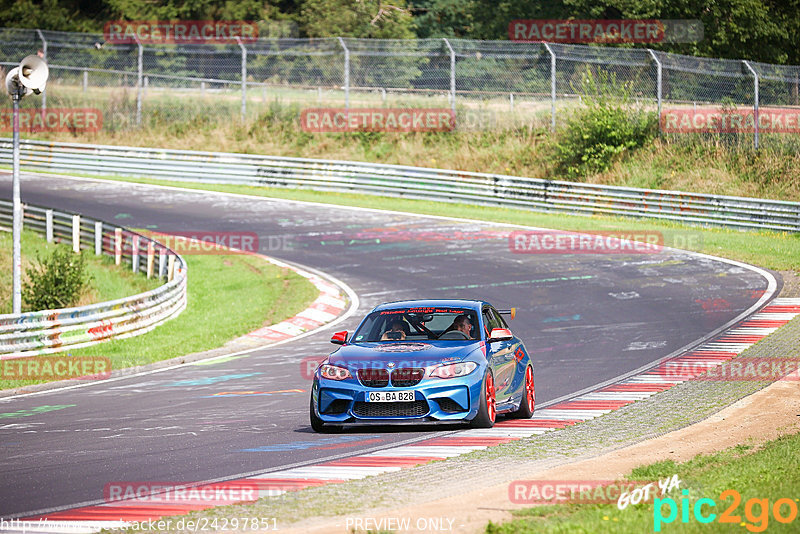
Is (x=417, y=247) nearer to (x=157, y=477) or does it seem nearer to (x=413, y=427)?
(x=413, y=427)

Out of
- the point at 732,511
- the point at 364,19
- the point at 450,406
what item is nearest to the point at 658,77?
the point at 450,406

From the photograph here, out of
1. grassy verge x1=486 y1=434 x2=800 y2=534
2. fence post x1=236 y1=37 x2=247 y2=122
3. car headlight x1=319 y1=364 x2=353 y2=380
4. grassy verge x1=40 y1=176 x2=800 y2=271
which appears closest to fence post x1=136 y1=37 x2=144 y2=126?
fence post x1=236 y1=37 x2=247 y2=122

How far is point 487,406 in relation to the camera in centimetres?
1117

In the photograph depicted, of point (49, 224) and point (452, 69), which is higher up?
point (452, 69)

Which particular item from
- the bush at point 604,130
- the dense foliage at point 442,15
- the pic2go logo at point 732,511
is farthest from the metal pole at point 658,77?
the pic2go logo at point 732,511

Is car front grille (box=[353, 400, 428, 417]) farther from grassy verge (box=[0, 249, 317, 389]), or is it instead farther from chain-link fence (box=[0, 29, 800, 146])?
chain-link fence (box=[0, 29, 800, 146])

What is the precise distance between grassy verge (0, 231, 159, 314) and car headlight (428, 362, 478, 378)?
1480 cm

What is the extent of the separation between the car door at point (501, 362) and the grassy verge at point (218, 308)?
7947 millimetres

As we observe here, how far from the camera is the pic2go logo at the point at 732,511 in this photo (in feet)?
21.3

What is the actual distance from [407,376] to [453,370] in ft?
1.57

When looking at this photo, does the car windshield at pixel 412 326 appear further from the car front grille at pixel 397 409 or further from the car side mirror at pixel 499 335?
the car front grille at pixel 397 409

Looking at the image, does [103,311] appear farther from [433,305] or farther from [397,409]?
[397,409]

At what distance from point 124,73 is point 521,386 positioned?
120 feet

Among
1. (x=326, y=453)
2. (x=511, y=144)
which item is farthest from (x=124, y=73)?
(x=326, y=453)
